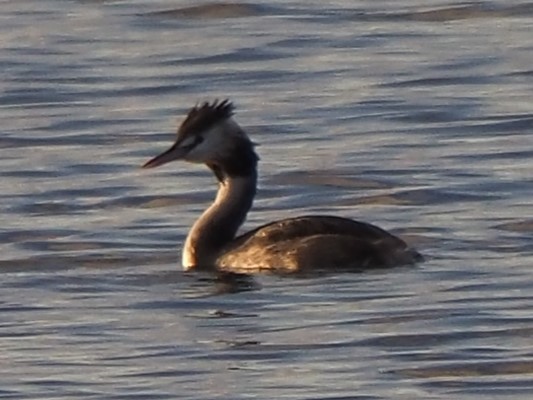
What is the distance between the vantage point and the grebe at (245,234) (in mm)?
13906

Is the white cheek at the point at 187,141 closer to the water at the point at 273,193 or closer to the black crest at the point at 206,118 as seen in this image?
the black crest at the point at 206,118

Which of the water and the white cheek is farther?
the white cheek

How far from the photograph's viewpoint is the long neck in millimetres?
14430

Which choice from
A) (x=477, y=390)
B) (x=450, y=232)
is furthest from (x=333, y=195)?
(x=477, y=390)

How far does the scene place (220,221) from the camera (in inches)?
584


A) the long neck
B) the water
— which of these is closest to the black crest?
the long neck

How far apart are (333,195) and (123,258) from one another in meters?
2.33

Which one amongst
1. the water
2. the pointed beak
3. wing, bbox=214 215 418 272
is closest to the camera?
the water

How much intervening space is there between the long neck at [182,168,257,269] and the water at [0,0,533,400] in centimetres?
22

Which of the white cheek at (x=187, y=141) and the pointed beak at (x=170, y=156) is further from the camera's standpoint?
the white cheek at (x=187, y=141)

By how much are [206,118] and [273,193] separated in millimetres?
1703

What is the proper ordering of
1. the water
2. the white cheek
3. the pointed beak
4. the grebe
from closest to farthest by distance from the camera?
the water
the grebe
the pointed beak
the white cheek

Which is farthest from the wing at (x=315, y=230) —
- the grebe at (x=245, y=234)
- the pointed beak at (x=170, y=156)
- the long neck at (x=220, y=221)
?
the pointed beak at (x=170, y=156)

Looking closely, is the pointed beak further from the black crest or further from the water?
the water
